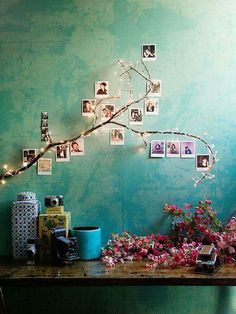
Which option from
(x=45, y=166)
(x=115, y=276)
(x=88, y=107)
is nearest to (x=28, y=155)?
(x=45, y=166)

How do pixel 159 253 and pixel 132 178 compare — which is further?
pixel 132 178

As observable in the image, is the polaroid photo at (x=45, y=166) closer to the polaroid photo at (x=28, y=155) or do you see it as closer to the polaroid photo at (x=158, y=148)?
the polaroid photo at (x=28, y=155)

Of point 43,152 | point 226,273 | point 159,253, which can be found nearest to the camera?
point 226,273

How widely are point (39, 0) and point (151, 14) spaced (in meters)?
0.82

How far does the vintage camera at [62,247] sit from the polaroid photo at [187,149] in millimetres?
979

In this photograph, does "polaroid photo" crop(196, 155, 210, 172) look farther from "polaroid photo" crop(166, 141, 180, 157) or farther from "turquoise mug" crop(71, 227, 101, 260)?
"turquoise mug" crop(71, 227, 101, 260)

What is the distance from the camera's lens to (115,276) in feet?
7.53

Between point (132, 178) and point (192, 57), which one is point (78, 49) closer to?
point (192, 57)

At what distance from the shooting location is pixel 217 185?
117 inches

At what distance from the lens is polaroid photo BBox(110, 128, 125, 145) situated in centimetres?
298

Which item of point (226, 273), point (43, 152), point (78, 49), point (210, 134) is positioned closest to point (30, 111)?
point (43, 152)

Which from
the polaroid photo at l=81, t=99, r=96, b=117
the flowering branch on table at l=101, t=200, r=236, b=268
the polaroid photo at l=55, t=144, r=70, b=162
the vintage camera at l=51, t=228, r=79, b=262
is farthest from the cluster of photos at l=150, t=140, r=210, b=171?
the vintage camera at l=51, t=228, r=79, b=262

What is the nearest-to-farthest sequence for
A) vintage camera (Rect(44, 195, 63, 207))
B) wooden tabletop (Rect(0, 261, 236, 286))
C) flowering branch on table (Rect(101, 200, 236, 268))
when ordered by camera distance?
wooden tabletop (Rect(0, 261, 236, 286)) → flowering branch on table (Rect(101, 200, 236, 268)) → vintage camera (Rect(44, 195, 63, 207))

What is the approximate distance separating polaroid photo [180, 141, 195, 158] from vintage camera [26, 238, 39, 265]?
1.18m
